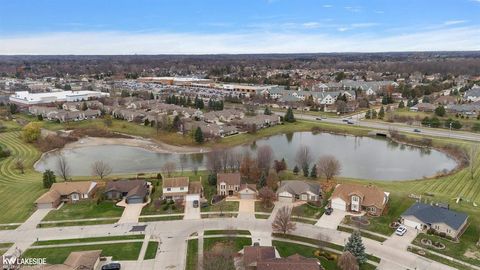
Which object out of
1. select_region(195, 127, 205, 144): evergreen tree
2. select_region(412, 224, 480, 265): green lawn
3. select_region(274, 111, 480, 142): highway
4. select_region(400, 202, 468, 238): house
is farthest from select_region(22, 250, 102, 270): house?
select_region(274, 111, 480, 142): highway

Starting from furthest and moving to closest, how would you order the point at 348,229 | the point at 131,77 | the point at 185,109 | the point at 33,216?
1. the point at 131,77
2. the point at 185,109
3. the point at 33,216
4. the point at 348,229

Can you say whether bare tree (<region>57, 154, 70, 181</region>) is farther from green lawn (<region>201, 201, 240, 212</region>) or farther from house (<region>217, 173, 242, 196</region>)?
green lawn (<region>201, 201, 240, 212</region>)

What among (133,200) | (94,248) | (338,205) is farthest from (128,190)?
(338,205)

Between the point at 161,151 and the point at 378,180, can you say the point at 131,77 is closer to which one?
the point at 161,151

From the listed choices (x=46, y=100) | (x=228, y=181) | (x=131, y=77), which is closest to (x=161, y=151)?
(x=228, y=181)

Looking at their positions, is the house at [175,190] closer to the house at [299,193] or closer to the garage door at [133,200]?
the garage door at [133,200]

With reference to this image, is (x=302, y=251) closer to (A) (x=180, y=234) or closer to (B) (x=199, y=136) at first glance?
(A) (x=180, y=234)
